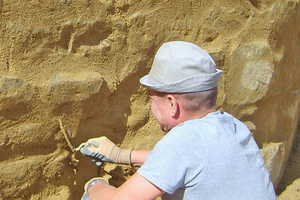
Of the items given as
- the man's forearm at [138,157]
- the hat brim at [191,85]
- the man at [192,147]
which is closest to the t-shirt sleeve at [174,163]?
the man at [192,147]

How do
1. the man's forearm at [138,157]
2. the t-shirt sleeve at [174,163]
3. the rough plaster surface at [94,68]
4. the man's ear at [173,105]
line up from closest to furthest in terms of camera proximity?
the t-shirt sleeve at [174,163] → the man's ear at [173,105] → the rough plaster surface at [94,68] → the man's forearm at [138,157]

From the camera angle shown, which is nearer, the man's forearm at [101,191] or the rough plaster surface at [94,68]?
the man's forearm at [101,191]

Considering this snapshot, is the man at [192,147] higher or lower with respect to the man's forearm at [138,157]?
higher

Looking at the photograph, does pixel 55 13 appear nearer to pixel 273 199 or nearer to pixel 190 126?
pixel 190 126

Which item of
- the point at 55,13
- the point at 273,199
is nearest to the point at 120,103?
the point at 55,13

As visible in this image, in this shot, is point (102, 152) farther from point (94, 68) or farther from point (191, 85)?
point (191, 85)

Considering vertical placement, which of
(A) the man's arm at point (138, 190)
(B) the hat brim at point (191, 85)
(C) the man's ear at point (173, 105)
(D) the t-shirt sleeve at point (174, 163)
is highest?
(B) the hat brim at point (191, 85)

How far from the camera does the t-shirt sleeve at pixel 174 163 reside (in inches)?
42.0

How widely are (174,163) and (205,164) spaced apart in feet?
0.29

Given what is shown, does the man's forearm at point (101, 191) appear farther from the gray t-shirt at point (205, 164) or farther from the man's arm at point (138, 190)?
the gray t-shirt at point (205, 164)

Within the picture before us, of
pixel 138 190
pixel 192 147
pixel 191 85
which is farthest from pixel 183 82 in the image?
pixel 138 190

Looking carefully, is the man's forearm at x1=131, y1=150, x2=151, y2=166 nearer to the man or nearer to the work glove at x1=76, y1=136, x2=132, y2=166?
the work glove at x1=76, y1=136, x2=132, y2=166

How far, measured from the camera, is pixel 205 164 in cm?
109

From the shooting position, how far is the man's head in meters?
1.14
